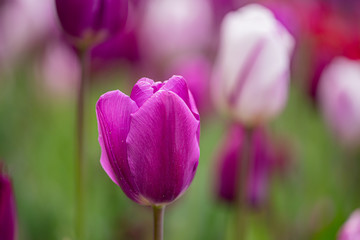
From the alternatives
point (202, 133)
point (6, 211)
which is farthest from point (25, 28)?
point (6, 211)

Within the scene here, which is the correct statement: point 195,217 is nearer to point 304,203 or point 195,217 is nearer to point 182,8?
point 304,203

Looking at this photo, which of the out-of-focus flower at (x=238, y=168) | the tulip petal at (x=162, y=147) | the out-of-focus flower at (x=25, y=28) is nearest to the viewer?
the tulip petal at (x=162, y=147)

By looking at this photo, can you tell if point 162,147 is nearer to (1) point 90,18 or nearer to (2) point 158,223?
(2) point 158,223

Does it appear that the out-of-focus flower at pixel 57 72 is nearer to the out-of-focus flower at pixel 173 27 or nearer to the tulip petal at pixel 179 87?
the out-of-focus flower at pixel 173 27

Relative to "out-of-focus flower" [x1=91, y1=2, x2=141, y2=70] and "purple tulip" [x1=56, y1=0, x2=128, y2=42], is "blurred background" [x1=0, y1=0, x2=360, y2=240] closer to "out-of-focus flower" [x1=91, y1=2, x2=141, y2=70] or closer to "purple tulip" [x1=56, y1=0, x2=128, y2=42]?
"out-of-focus flower" [x1=91, y1=2, x2=141, y2=70]

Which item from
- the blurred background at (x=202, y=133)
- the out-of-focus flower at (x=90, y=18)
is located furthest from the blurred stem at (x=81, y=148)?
the blurred background at (x=202, y=133)

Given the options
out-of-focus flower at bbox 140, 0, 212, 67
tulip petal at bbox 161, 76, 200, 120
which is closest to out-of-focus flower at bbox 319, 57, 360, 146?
out-of-focus flower at bbox 140, 0, 212, 67

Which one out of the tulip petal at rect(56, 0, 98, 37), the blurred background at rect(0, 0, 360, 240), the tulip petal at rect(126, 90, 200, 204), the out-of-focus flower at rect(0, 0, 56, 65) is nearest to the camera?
the tulip petal at rect(126, 90, 200, 204)

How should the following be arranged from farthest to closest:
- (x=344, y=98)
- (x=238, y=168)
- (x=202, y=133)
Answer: (x=202, y=133), (x=344, y=98), (x=238, y=168)
